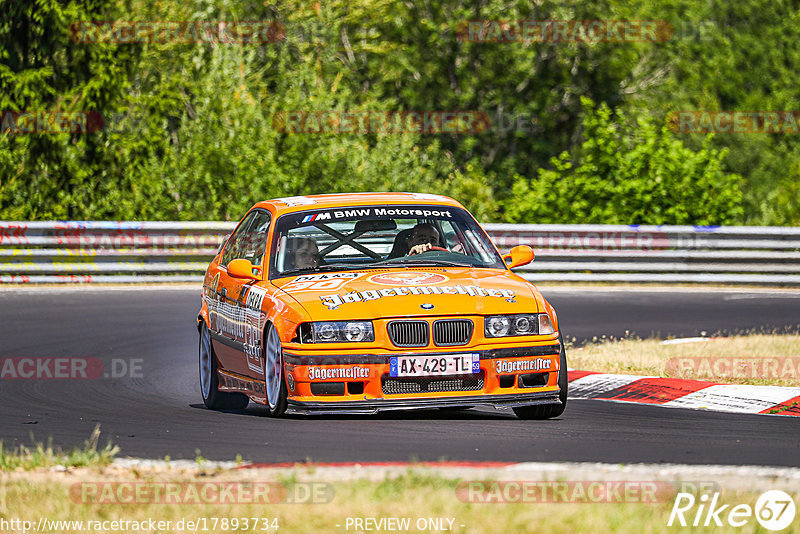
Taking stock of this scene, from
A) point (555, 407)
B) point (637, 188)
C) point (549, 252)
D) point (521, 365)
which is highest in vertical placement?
point (521, 365)

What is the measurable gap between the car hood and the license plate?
0.26 m

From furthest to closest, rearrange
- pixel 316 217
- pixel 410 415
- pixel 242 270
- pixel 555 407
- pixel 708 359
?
pixel 708 359 < pixel 316 217 < pixel 242 270 < pixel 410 415 < pixel 555 407

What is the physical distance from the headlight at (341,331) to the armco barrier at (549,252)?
1299 cm

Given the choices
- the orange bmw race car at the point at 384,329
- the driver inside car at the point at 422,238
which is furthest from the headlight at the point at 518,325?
the driver inside car at the point at 422,238

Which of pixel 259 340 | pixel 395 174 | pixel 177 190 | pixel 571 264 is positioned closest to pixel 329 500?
pixel 259 340

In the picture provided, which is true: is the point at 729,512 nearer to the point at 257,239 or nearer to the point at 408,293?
the point at 408,293

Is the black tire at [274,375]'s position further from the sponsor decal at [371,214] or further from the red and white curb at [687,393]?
the red and white curb at [687,393]

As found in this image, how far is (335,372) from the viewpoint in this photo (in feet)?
26.2

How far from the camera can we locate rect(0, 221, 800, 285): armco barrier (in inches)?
799

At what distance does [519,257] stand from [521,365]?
147 cm

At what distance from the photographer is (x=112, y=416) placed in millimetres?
8984

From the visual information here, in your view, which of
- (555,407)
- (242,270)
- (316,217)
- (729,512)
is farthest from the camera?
(316,217)

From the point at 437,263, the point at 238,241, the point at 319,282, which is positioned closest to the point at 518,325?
the point at 437,263

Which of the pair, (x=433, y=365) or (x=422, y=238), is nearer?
(x=433, y=365)
